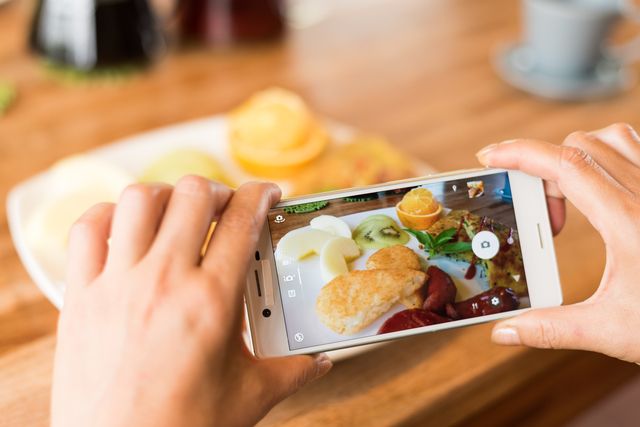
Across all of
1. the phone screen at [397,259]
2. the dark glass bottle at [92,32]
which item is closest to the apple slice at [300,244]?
the phone screen at [397,259]

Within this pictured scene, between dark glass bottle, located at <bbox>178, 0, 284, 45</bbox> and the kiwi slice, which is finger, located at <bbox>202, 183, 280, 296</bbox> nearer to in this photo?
the kiwi slice

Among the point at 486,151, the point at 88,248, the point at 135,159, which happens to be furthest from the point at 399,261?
the point at 135,159

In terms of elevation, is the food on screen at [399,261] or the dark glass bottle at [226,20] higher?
the dark glass bottle at [226,20]

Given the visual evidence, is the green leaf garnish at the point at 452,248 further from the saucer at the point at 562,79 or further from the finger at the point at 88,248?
the saucer at the point at 562,79

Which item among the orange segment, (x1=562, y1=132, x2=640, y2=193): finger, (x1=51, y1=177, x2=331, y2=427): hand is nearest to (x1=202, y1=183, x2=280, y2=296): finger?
(x1=51, y1=177, x2=331, y2=427): hand

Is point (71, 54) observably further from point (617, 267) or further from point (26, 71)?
point (617, 267)

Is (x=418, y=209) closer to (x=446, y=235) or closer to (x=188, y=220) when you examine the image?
(x=446, y=235)

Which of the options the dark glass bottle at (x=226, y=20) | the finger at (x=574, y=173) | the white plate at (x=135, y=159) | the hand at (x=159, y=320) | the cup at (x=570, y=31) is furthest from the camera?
the dark glass bottle at (x=226, y=20)
